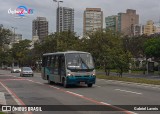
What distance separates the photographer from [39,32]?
140 m

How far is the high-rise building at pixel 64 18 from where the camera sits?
93.8 m

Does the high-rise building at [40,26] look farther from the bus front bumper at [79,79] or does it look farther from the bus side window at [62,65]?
the bus front bumper at [79,79]

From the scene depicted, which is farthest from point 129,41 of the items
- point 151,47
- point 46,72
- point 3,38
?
point 46,72

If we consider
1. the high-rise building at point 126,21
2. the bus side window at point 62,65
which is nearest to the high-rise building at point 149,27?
the high-rise building at point 126,21

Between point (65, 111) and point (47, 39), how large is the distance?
71107mm

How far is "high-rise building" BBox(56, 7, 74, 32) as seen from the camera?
9381cm

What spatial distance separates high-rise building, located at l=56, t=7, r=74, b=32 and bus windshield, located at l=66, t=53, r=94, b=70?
63949mm

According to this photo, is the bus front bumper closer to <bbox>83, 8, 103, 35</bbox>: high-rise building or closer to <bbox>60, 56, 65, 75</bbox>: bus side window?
<bbox>60, 56, 65, 75</bbox>: bus side window

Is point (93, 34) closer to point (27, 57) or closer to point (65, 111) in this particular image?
point (65, 111)

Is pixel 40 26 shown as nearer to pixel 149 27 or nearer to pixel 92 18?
pixel 92 18

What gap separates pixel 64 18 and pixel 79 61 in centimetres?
7194

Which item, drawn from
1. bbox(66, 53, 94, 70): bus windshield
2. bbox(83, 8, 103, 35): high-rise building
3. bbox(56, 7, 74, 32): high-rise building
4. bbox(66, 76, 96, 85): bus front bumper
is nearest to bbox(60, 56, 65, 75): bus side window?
bbox(66, 53, 94, 70): bus windshield

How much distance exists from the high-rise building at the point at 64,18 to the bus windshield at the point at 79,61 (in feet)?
210

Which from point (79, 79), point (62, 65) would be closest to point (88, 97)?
point (79, 79)
